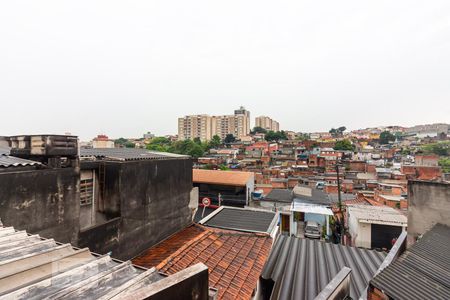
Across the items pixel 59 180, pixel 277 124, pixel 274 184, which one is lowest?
pixel 274 184

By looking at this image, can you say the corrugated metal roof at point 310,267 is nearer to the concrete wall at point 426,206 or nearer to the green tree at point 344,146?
the concrete wall at point 426,206

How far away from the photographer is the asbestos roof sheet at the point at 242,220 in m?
9.87

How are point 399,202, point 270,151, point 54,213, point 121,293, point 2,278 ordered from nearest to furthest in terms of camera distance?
point 121,293 < point 2,278 < point 54,213 < point 399,202 < point 270,151

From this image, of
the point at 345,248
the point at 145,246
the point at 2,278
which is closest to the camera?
the point at 2,278

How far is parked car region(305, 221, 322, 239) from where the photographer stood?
56.4 feet

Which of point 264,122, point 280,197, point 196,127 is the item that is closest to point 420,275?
point 280,197

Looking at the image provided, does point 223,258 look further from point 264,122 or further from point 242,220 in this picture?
point 264,122

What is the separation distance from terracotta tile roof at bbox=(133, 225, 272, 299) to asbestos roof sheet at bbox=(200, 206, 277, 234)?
1223 mm

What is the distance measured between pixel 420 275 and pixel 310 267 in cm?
330

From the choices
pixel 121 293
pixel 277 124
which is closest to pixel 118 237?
pixel 121 293

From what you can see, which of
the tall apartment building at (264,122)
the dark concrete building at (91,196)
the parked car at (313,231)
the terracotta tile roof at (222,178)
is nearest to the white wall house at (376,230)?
the parked car at (313,231)

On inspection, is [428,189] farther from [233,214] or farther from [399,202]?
[399,202]

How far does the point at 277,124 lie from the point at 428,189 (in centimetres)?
15908

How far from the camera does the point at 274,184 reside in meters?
33.7
